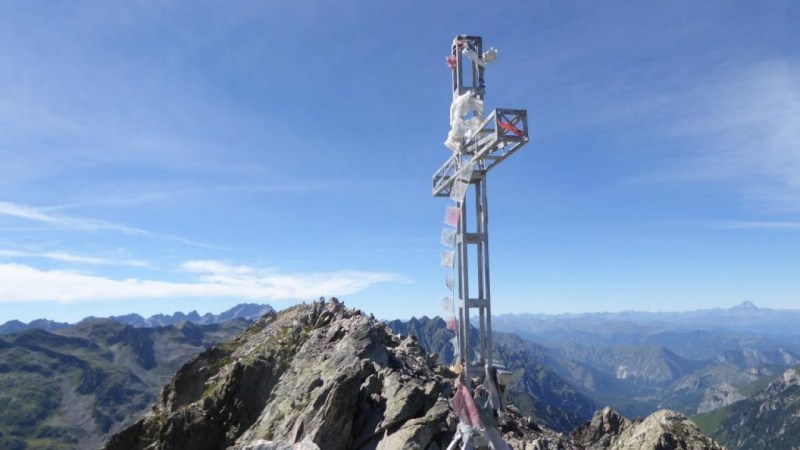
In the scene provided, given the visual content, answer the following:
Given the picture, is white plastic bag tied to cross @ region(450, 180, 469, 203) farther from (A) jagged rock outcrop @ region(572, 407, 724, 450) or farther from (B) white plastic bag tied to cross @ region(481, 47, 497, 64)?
(A) jagged rock outcrop @ region(572, 407, 724, 450)

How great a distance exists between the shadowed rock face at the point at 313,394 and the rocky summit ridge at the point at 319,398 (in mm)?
84

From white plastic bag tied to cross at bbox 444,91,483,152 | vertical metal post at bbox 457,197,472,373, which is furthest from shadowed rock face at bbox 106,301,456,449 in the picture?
white plastic bag tied to cross at bbox 444,91,483,152

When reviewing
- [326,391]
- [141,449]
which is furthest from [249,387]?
[326,391]

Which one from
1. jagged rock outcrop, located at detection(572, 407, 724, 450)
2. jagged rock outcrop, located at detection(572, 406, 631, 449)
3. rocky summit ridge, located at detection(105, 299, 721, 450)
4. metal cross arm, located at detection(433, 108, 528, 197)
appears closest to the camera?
metal cross arm, located at detection(433, 108, 528, 197)

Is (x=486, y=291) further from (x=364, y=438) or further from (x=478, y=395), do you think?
(x=364, y=438)

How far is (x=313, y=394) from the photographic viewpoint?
3884 cm

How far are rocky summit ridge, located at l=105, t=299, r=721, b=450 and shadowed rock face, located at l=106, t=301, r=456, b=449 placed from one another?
0.08 metres

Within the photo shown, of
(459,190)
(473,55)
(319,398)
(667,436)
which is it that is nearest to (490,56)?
(473,55)

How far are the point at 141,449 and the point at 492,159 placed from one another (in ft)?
147

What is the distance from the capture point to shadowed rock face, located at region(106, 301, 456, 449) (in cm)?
3219

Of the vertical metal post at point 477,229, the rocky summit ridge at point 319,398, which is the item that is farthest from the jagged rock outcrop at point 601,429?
the vertical metal post at point 477,229

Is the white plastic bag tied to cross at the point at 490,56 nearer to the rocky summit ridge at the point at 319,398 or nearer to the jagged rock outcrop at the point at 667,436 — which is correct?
the rocky summit ridge at the point at 319,398

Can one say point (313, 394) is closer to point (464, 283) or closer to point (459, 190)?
point (464, 283)

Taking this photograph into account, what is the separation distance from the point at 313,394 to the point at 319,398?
4.24 metres
